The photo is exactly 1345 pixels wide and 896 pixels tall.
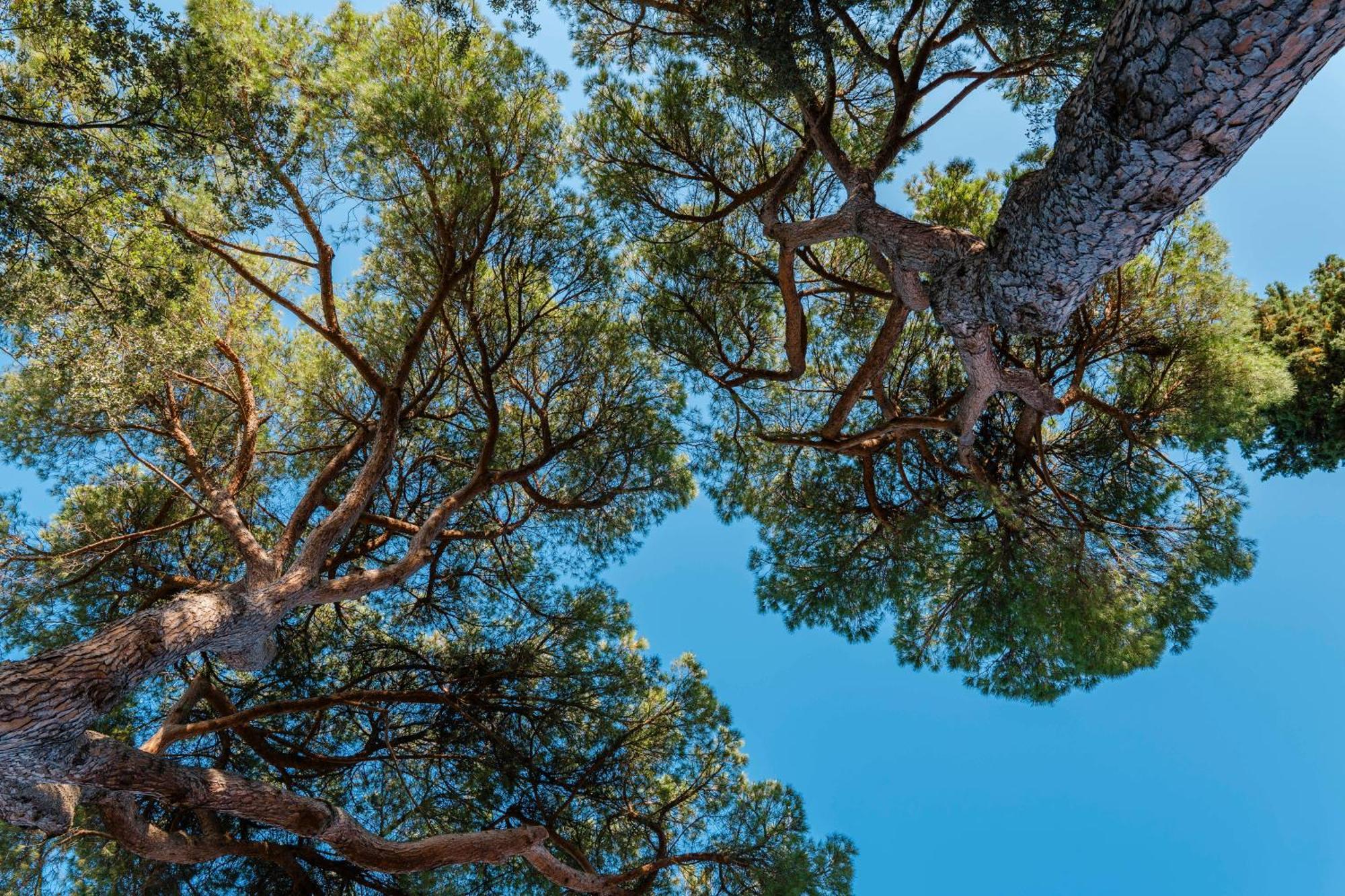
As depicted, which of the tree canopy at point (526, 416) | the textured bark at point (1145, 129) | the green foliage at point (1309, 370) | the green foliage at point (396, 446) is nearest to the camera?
the textured bark at point (1145, 129)

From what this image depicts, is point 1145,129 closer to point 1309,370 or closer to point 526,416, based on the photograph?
point 526,416

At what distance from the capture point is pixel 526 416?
6.32 m

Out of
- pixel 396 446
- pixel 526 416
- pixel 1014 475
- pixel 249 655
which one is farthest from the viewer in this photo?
pixel 526 416

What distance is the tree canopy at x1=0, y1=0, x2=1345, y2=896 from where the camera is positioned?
3926 mm

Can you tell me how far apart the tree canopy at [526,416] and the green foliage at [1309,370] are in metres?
0.08

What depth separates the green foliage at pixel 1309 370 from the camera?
23.7 ft

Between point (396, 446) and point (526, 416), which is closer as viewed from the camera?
point (396, 446)

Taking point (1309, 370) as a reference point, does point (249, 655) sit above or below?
below

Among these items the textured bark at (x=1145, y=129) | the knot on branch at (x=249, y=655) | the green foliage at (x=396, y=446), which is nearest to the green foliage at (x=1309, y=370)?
the textured bark at (x=1145, y=129)

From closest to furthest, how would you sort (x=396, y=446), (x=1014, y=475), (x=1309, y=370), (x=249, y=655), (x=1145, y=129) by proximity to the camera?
(x=1145, y=129) < (x=249, y=655) < (x=396, y=446) < (x=1014, y=475) < (x=1309, y=370)

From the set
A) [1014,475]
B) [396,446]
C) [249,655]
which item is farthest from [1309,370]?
[249,655]

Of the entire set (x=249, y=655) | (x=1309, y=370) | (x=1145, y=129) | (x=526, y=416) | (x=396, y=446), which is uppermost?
(x=1309, y=370)

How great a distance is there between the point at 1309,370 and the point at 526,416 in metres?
7.89

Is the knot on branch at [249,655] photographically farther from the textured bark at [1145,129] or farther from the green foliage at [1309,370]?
the green foliage at [1309,370]
